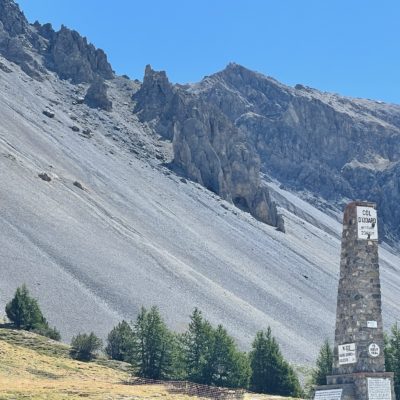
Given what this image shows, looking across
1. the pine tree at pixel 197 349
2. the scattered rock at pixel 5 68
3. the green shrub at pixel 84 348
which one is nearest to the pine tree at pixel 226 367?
the pine tree at pixel 197 349

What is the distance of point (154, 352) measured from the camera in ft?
174

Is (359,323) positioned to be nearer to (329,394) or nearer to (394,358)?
(329,394)

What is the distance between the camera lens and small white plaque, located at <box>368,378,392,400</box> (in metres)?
25.7

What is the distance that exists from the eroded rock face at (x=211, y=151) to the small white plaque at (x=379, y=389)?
454ft

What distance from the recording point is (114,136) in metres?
171

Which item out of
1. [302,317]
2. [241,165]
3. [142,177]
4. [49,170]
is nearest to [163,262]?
[302,317]

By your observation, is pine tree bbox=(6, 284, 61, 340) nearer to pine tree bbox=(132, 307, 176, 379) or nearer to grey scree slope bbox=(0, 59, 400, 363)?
grey scree slope bbox=(0, 59, 400, 363)

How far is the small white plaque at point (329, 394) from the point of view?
2594 centimetres

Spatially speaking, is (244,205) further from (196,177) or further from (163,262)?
(163,262)

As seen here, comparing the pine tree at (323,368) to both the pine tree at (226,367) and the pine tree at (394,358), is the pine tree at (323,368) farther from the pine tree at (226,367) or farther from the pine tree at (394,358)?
the pine tree at (226,367)

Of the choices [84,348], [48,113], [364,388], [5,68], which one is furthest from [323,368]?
[5,68]

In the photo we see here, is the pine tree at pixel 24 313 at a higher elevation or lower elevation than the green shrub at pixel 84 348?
higher

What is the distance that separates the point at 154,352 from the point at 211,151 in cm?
12276

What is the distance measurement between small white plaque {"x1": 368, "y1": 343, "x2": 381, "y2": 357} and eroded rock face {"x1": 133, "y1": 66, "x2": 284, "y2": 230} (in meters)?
138
